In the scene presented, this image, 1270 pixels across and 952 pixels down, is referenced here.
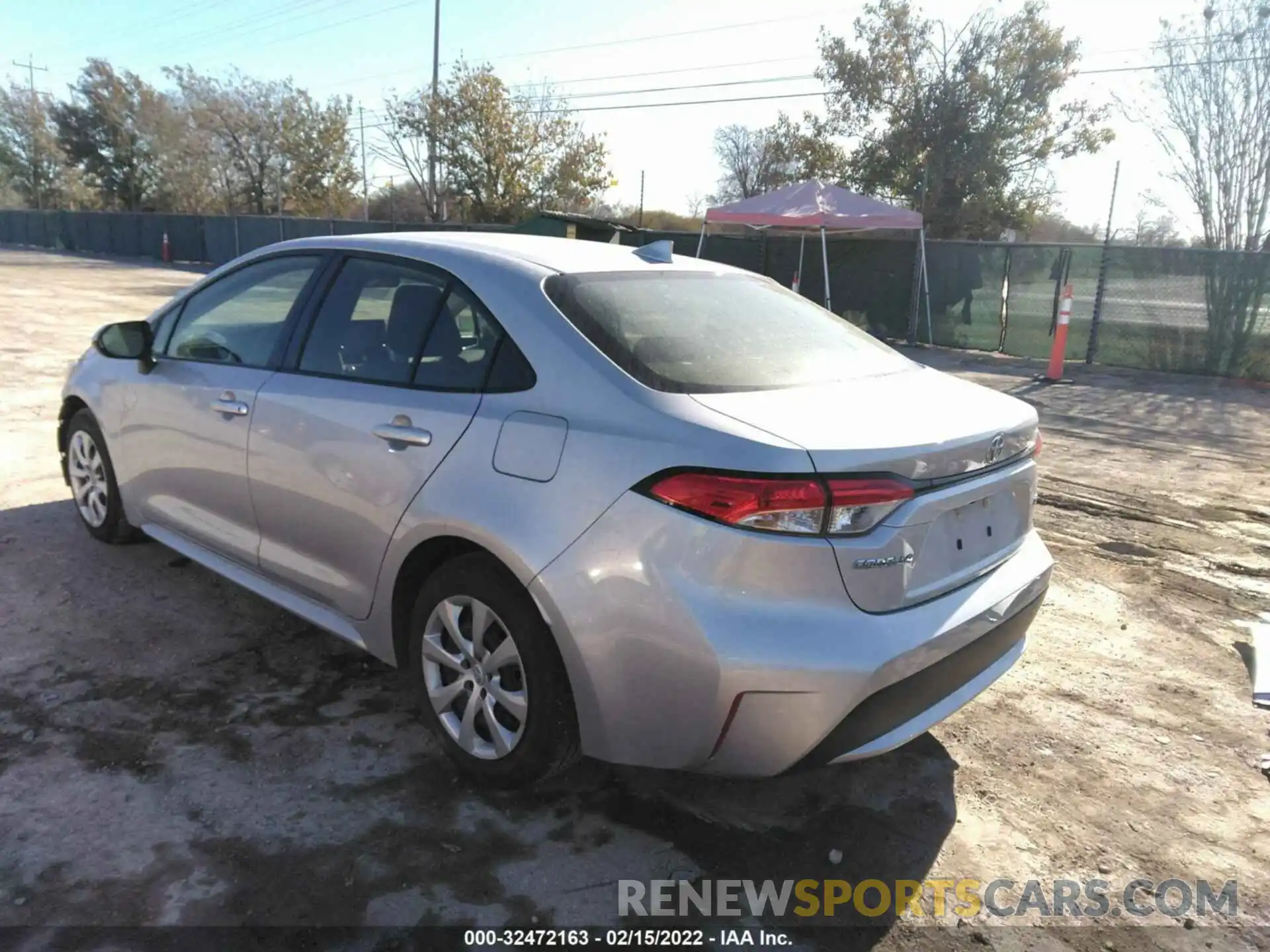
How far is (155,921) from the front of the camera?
2.26 meters

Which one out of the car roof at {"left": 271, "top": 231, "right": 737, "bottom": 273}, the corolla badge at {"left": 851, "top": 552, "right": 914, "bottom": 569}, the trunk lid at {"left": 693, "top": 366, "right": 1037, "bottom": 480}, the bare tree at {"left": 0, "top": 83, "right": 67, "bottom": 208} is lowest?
the corolla badge at {"left": 851, "top": 552, "right": 914, "bottom": 569}

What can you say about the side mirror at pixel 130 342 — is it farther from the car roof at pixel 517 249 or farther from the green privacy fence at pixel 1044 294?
the green privacy fence at pixel 1044 294

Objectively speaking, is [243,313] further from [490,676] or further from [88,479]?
[490,676]

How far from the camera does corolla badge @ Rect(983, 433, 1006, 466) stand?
8.65 ft

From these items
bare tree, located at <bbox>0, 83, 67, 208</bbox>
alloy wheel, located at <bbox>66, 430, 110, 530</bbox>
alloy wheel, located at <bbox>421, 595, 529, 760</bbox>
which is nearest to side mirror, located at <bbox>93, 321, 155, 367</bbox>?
alloy wheel, located at <bbox>66, 430, 110, 530</bbox>

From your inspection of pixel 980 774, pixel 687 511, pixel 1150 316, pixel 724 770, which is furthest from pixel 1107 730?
pixel 1150 316

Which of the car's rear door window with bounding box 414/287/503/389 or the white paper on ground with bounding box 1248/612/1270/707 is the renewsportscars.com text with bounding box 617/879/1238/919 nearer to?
the white paper on ground with bounding box 1248/612/1270/707

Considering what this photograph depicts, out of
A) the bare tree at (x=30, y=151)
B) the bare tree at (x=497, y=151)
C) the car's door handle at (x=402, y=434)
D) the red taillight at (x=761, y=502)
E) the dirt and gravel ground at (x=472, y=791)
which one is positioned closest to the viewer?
the red taillight at (x=761, y=502)

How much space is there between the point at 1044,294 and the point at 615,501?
13.9m

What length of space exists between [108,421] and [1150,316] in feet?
43.5

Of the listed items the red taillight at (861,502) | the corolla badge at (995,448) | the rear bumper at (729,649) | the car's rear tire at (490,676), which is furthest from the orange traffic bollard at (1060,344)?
the car's rear tire at (490,676)

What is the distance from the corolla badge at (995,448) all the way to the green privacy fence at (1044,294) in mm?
7428

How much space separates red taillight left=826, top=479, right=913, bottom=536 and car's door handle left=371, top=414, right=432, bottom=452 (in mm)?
1227

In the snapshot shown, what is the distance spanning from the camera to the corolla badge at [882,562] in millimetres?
2281
